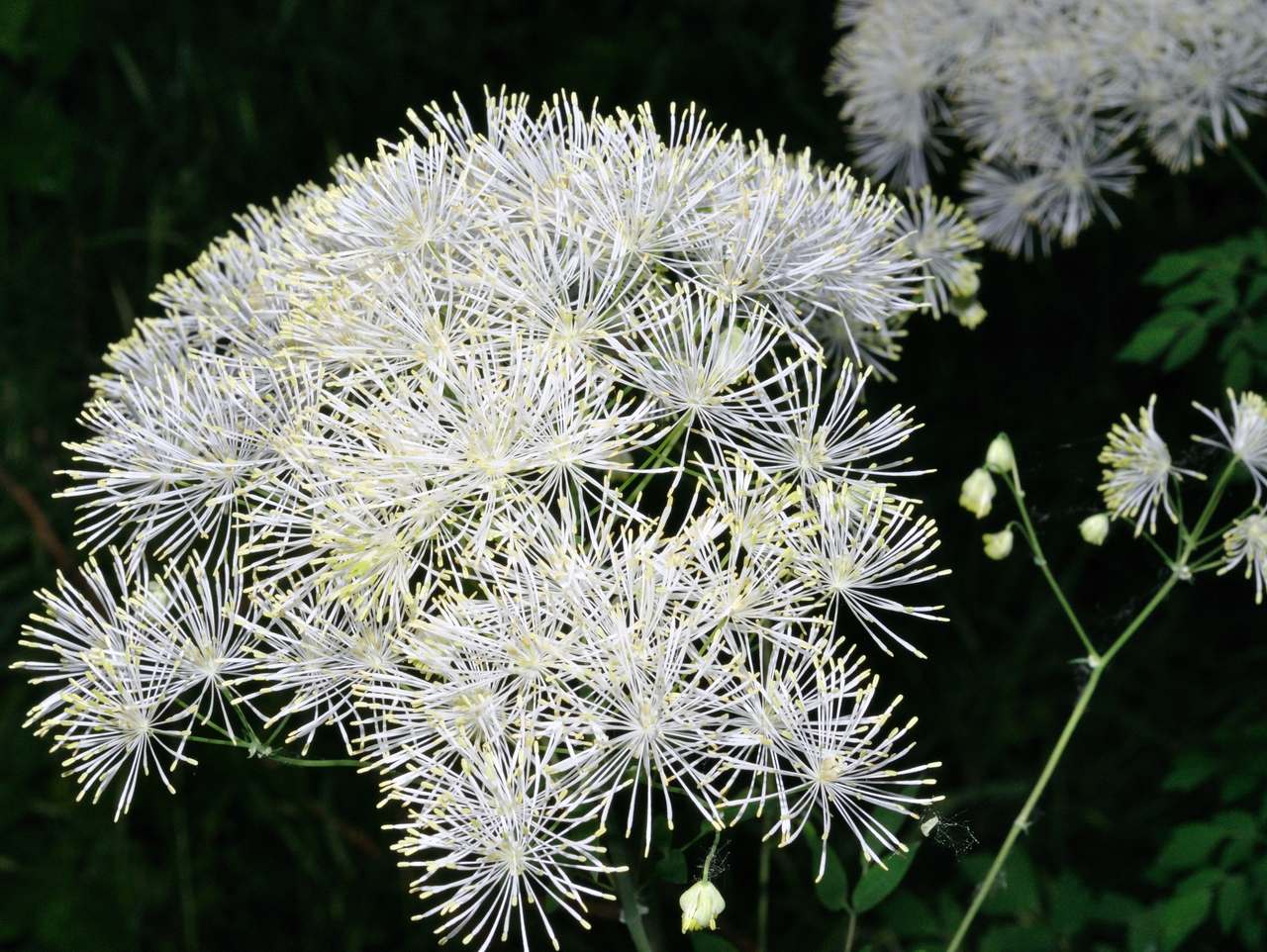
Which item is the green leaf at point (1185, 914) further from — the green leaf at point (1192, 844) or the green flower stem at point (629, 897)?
the green flower stem at point (629, 897)

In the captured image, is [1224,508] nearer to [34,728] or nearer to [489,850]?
[489,850]

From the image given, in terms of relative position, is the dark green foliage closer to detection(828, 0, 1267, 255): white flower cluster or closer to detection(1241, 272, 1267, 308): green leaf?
detection(1241, 272, 1267, 308): green leaf

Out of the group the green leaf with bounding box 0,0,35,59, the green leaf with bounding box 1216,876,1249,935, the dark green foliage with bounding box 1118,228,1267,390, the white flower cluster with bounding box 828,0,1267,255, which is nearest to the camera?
the green leaf with bounding box 1216,876,1249,935

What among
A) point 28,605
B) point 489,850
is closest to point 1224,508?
point 489,850

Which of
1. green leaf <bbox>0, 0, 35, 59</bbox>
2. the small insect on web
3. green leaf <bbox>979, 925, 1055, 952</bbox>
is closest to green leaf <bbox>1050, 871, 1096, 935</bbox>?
green leaf <bbox>979, 925, 1055, 952</bbox>

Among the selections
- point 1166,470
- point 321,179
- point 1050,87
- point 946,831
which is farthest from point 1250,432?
point 321,179

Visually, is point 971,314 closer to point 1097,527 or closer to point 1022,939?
point 1097,527

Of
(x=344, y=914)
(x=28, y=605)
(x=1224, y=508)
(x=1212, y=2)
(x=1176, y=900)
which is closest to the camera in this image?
(x=1176, y=900)

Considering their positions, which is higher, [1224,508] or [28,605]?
[28,605]
